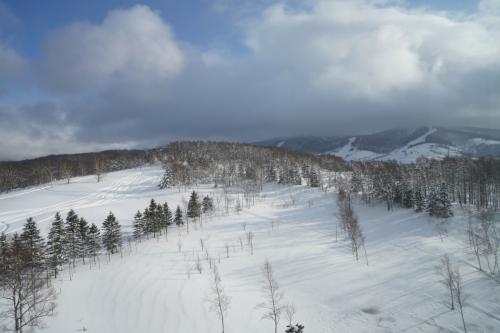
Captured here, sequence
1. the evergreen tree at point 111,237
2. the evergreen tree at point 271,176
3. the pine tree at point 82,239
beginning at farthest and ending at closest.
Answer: the evergreen tree at point 271,176 < the evergreen tree at point 111,237 < the pine tree at point 82,239

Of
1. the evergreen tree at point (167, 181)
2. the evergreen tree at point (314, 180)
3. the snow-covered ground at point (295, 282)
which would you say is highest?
the evergreen tree at point (167, 181)

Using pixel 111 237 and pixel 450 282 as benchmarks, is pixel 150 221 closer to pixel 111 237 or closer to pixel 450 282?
pixel 111 237

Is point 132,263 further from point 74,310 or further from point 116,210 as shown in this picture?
point 116,210

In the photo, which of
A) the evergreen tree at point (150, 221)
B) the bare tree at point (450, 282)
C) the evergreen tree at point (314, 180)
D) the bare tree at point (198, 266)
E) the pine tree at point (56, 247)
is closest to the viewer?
the bare tree at point (450, 282)

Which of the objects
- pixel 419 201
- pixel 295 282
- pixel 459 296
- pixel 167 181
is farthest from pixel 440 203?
pixel 167 181

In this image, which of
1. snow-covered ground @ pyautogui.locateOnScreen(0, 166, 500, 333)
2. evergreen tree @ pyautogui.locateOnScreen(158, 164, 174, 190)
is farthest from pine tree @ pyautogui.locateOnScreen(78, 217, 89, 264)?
evergreen tree @ pyautogui.locateOnScreen(158, 164, 174, 190)

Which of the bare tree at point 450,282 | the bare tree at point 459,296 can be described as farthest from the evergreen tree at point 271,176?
A: the bare tree at point 459,296

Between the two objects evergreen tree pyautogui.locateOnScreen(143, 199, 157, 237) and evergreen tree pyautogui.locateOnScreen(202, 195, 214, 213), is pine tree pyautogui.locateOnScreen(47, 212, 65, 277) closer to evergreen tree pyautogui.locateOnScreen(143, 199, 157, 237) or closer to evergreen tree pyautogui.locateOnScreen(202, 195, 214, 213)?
evergreen tree pyautogui.locateOnScreen(143, 199, 157, 237)

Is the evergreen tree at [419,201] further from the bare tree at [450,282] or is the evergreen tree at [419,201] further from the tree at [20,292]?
the tree at [20,292]

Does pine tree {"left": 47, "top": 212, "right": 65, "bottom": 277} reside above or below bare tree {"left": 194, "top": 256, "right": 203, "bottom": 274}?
above

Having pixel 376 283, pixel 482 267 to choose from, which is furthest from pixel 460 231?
pixel 376 283

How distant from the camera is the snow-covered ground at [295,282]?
141 feet

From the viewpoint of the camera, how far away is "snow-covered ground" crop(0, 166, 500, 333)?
4294 cm

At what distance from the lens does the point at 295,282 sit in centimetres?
5791
